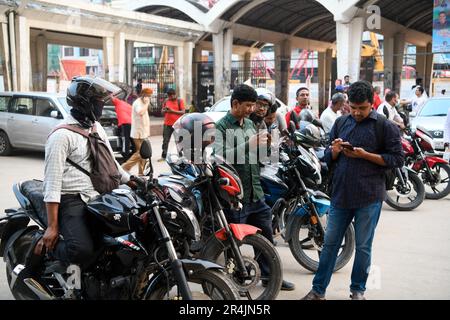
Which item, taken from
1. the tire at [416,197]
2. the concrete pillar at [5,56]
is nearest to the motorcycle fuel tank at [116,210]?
the tire at [416,197]

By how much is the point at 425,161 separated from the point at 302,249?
4.25 meters

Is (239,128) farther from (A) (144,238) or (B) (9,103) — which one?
(B) (9,103)

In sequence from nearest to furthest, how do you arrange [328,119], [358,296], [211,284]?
[211,284]
[358,296]
[328,119]

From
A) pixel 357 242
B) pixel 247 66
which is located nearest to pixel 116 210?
pixel 357 242

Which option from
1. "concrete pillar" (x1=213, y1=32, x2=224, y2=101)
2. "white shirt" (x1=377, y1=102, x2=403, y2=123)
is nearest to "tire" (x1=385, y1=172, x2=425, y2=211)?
"white shirt" (x1=377, y1=102, x2=403, y2=123)

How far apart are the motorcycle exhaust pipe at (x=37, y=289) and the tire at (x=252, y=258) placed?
1.10 m

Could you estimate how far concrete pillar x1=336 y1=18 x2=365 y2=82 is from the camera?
21047mm

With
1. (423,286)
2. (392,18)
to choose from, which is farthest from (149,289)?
(392,18)

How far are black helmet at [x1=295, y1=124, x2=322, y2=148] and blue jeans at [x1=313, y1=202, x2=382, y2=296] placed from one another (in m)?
1.23

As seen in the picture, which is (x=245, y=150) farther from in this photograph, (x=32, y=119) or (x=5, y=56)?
(x=5, y=56)

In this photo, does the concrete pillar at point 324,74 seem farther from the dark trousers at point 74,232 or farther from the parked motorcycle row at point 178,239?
the dark trousers at point 74,232

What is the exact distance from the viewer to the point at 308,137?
17.3 ft

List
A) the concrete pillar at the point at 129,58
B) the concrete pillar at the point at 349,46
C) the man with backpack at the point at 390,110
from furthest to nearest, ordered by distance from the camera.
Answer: the concrete pillar at the point at 129,58
the concrete pillar at the point at 349,46
the man with backpack at the point at 390,110

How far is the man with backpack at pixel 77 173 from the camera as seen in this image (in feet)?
11.3
